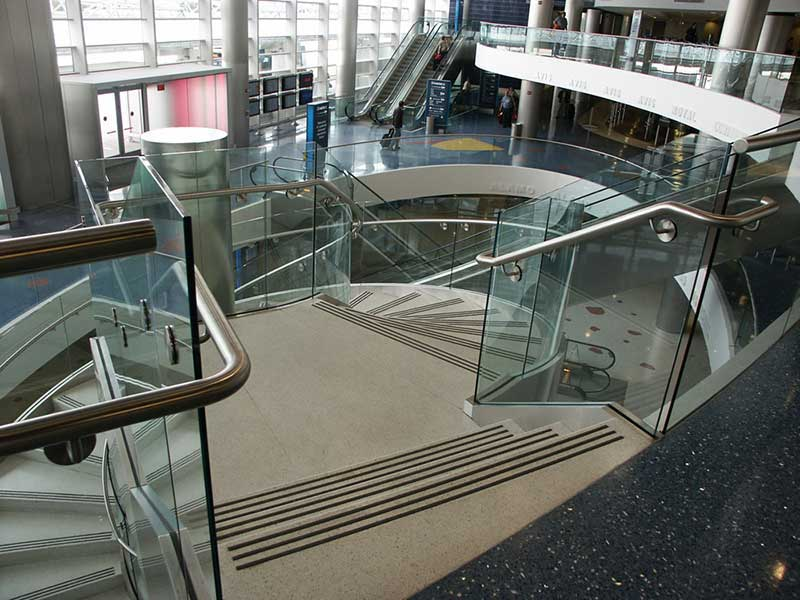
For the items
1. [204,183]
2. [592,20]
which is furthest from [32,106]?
[592,20]

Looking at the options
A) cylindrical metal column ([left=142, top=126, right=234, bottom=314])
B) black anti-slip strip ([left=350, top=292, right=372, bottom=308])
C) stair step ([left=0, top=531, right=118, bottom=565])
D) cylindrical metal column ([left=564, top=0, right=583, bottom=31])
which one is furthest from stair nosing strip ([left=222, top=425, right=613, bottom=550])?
cylindrical metal column ([left=564, top=0, right=583, bottom=31])

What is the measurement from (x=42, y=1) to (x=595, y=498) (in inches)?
531

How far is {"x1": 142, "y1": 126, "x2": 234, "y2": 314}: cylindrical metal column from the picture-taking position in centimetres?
512

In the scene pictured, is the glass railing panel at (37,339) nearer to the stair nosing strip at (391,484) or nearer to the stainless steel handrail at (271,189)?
the stainless steel handrail at (271,189)

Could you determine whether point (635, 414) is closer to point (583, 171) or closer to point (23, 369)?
point (23, 369)

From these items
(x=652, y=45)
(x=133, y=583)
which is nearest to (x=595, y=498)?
(x=133, y=583)

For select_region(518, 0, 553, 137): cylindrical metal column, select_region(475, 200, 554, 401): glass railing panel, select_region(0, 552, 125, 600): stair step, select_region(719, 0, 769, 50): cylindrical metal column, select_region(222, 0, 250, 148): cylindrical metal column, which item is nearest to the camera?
select_region(0, 552, 125, 600): stair step

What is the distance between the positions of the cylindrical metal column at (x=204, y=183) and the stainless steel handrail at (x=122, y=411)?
3.93 metres

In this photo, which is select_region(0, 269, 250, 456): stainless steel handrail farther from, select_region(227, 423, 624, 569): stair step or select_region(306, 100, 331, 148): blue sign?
select_region(306, 100, 331, 148): blue sign

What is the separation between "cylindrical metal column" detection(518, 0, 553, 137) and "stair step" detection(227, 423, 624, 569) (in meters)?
20.8

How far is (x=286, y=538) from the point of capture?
2400 mm

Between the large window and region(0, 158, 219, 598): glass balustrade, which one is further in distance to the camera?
the large window

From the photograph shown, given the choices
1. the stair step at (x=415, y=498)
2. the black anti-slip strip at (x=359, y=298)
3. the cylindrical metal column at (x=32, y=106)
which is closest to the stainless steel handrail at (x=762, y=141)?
the stair step at (x=415, y=498)

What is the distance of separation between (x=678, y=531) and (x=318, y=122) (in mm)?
16363
